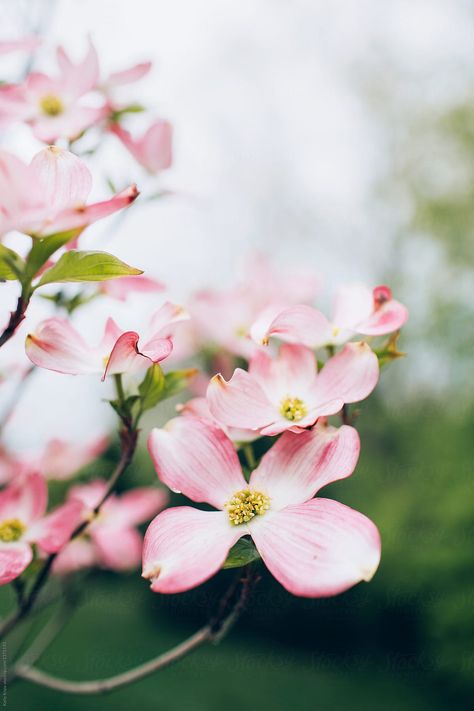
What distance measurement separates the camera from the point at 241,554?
0.36 meters

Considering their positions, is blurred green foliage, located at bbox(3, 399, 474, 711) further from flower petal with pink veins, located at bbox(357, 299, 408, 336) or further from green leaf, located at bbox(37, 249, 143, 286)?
green leaf, located at bbox(37, 249, 143, 286)

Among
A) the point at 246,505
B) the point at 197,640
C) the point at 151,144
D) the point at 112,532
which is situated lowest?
the point at 112,532

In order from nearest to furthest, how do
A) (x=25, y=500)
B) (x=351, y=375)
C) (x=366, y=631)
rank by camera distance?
(x=351, y=375), (x=25, y=500), (x=366, y=631)

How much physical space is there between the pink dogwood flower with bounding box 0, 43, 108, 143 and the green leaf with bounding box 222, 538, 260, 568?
0.35m

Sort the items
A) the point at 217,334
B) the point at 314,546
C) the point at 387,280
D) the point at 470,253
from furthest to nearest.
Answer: the point at 387,280 < the point at 470,253 < the point at 217,334 < the point at 314,546

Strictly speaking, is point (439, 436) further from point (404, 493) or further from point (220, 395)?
point (220, 395)

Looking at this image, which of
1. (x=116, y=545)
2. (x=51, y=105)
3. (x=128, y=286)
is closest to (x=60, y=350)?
(x=128, y=286)

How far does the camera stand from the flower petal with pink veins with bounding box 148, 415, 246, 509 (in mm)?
402

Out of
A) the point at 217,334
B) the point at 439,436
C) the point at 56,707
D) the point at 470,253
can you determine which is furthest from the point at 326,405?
the point at 470,253

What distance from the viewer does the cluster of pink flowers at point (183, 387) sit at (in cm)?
34

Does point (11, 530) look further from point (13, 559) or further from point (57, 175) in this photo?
point (57, 175)

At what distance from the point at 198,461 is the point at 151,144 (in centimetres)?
33

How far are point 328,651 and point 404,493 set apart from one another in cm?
104

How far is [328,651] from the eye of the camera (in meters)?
3.81
